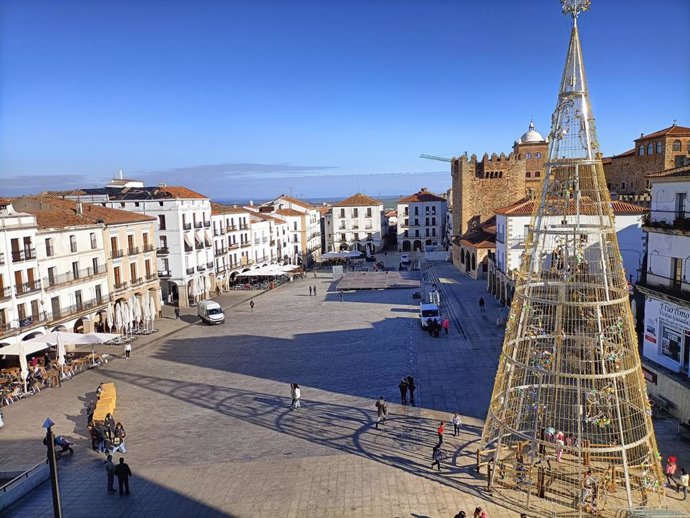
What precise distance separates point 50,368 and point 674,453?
29405 mm

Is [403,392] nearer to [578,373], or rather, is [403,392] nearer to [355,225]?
[578,373]

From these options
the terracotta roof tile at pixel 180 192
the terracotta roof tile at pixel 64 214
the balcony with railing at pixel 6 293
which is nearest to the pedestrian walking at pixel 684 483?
the balcony with railing at pixel 6 293

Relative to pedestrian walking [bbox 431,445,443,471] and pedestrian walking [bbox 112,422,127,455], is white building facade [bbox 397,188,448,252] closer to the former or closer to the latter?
pedestrian walking [bbox 431,445,443,471]

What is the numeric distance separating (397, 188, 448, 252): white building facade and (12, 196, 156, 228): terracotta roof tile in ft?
192

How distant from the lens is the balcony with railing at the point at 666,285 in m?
19.9

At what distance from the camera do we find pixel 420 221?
94.9 metres

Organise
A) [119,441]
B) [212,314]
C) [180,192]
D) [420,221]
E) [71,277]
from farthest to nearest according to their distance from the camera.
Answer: [420,221] → [180,192] → [212,314] → [71,277] → [119,441]

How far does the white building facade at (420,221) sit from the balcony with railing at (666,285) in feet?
234

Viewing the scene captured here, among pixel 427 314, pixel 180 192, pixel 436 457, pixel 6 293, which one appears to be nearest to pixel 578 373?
pixel 436 457

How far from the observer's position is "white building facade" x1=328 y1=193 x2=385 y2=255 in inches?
3561

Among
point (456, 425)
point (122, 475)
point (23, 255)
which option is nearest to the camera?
point (122, 475)

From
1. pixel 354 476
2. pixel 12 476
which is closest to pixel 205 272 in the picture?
pixel 12 476

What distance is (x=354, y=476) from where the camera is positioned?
16.6 metres

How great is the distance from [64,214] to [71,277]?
5.42 meters
